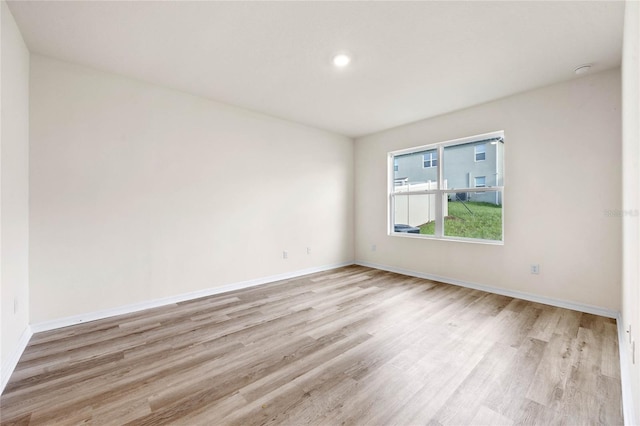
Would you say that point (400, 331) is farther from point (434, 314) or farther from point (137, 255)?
point (137, 255)

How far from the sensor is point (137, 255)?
2.98 meters

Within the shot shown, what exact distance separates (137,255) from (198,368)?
1.71m

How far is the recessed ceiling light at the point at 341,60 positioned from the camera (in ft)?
8.13

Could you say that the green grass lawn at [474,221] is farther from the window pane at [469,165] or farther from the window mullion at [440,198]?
the window pane at [469,165]

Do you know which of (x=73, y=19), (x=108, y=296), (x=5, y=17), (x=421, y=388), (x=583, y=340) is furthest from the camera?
(x=108, y=296)

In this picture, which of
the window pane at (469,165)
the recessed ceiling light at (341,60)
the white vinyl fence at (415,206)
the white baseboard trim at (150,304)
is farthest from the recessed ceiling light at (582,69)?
the white baseboard trim at (150,304)

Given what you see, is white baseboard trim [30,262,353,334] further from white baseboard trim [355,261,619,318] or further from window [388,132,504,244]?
window [388,132,504,244]

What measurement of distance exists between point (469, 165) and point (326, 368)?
346cm

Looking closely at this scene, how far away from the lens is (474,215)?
12.7 ft

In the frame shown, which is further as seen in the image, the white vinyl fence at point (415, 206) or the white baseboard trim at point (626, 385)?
the white vinyl fence at point (415, 206)

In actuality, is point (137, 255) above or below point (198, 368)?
above

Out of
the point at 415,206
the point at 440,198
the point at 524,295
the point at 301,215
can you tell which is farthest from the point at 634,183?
the point at 301,215

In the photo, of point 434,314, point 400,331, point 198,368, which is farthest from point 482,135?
point 198,368

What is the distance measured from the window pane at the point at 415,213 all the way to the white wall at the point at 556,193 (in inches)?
20.4
